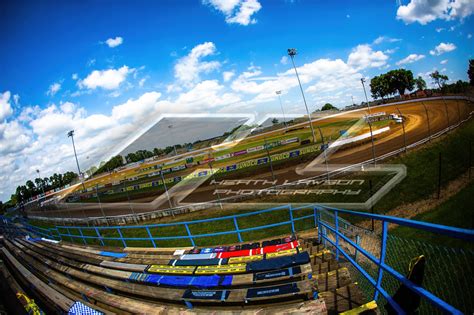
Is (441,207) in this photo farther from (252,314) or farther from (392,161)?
(252,314)

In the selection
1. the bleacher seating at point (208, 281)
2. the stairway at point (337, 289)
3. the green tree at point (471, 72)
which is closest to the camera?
the stairway at point (337, 289)

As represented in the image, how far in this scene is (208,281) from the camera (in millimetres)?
5180

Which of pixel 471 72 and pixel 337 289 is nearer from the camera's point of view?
pixel 337 289

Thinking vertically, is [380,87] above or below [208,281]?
above

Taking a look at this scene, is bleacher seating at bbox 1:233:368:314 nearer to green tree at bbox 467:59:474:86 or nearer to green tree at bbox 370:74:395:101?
green tree at bbox 467:59:474:86

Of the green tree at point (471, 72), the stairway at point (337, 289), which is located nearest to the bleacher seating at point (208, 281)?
the stairway at point (337, 289)

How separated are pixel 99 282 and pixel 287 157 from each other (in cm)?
2708

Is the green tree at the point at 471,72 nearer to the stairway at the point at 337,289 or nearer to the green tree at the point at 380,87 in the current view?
the green tree at the point at 380,87

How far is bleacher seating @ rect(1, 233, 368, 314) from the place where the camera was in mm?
4141

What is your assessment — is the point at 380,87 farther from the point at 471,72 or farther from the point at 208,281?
the point at 208,281

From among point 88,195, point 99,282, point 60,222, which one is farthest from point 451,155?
point 88,195

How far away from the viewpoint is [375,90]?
91375mm

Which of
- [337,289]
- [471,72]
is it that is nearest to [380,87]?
[471,72]

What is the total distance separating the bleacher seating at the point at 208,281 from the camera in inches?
163
